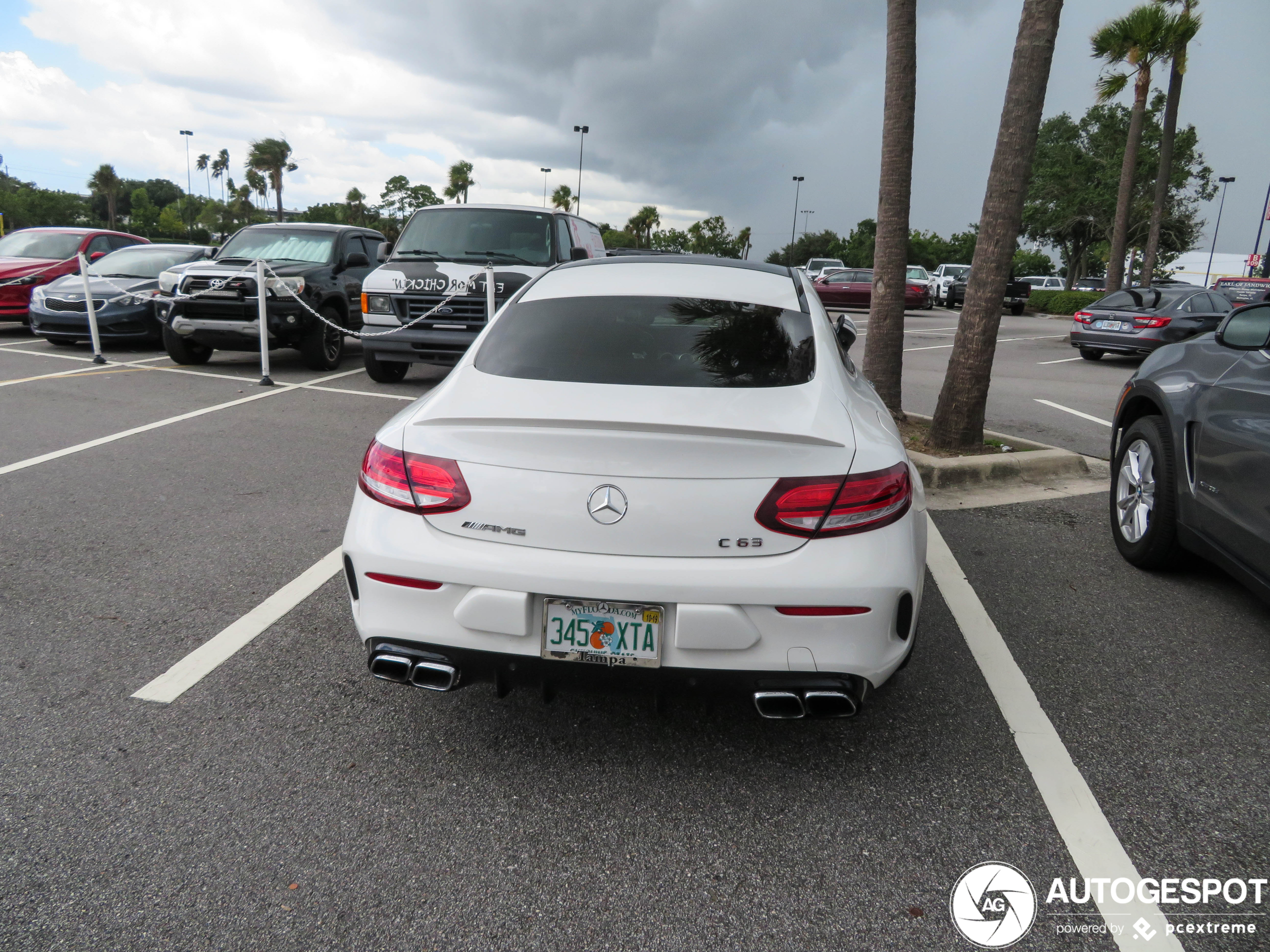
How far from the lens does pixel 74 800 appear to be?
8.46 ft

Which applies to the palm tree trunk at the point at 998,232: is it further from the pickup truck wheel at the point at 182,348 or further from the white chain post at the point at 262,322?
the pickup truck wheel at the point at 182,348

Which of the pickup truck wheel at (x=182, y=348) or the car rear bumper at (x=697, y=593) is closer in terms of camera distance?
the car rear bumper at (x=697, y=593)

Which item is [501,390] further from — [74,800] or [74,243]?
[74,243]

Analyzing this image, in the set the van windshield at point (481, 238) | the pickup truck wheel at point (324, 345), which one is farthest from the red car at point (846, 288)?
the pickup truck wheel at point (324, 345)

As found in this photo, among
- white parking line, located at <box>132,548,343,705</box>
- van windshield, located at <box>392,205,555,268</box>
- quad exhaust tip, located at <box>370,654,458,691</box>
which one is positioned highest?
van windshield, located at <box>392,205,555,268</box>

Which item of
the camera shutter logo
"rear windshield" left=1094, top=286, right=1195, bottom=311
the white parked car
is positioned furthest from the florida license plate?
"rear windshield" left=1094, top=286, right=1195, bottom=311

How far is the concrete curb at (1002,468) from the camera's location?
21.0ft

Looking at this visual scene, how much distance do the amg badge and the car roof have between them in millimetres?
1395

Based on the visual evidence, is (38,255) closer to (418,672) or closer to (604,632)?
(418,672)

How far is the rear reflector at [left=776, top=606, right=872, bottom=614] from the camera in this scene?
95.9 inches

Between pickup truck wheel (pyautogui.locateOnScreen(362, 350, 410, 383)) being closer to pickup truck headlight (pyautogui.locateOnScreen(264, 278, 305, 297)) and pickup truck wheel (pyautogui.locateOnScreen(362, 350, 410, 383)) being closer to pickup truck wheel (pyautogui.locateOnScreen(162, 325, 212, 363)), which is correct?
pickup truck headlight (pyautogui.locateOnScreen(264, 278, 305, 297))

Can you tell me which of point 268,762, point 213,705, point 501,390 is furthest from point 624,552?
point 213,705

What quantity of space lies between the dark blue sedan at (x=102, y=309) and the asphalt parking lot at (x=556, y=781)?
9.00 metres

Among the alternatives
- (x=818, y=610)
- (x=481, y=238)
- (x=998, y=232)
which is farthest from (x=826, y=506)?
(x=481, y=238)
